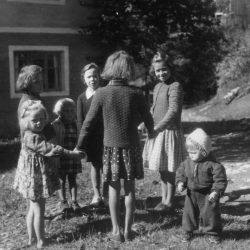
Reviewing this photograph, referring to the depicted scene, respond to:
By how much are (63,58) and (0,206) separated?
33.9 feet

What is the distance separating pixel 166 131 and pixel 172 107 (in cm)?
34

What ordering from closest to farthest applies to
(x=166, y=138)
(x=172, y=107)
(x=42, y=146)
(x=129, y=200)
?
(x=42, y=146), (x=129, y=200), (x=172, y=107), (x=166, y=138)

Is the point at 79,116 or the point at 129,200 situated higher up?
the point at 79,116

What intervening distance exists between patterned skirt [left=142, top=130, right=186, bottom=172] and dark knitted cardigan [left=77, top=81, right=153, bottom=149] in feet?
3.34

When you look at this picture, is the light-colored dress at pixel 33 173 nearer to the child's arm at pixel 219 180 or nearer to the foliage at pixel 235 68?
the child's arm at pixel 219 180

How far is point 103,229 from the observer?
5.20m

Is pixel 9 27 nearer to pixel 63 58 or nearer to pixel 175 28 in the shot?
pixel 63 58

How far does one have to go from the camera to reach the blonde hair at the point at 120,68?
14.9ft

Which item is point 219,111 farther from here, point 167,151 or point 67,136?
point 67,136

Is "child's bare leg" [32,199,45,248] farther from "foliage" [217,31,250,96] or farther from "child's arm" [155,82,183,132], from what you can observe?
"foliage" [217,31,250,96]

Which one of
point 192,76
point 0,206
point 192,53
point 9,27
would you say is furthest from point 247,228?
point 192,76

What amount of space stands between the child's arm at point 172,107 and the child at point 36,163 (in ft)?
3.93

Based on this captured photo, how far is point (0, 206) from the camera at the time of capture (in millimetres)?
6207

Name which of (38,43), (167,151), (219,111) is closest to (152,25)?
(38,43)
